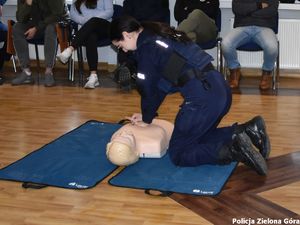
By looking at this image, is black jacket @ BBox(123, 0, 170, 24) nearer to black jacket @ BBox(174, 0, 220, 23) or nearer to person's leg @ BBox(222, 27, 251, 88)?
black jacket @ BBox(174, 0, 220, 23)

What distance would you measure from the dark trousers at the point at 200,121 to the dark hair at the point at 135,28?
30cm

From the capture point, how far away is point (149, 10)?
5910 millimetres

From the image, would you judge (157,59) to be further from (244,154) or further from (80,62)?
(80,62)

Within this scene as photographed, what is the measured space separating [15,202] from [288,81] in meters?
3.77

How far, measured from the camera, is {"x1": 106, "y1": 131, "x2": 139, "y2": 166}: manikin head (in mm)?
3510

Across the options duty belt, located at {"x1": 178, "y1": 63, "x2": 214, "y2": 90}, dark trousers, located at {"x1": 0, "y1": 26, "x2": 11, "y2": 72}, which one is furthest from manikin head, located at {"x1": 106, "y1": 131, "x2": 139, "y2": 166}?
→ dark trousers, located at {"x1": 0, "y1": 26, "x2": 11, "y2": 72}

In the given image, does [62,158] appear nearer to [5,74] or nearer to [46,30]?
[46,30]

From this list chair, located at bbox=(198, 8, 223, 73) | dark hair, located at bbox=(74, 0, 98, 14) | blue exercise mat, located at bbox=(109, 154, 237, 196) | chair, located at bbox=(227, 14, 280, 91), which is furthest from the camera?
dark hair, located at bbox=(74, 0, 98, 14)

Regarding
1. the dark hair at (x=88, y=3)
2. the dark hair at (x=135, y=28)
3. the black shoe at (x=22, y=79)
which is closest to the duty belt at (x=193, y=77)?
the dark hair at (x=135, y=28)

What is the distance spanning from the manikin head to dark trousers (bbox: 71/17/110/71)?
2.44 meters

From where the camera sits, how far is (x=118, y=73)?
5.76 m

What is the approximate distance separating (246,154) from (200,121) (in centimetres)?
34

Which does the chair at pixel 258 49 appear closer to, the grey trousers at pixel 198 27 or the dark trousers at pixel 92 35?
the grey trousers at pixel 198 27

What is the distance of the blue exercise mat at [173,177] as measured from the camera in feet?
10.6
